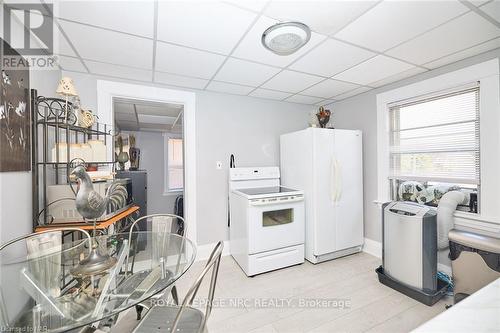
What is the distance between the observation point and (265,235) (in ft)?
8.28

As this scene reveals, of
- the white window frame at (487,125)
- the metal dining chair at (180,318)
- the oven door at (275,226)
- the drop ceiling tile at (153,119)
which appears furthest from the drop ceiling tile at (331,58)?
the drop ceiling tile at (153,119)

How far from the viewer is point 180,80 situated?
2570 mm

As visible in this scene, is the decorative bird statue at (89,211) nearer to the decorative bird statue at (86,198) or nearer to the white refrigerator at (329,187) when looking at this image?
the decorative bird statue at (86,198)

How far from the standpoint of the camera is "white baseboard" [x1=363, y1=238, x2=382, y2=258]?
291cm

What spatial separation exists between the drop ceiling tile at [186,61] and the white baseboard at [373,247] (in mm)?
3054

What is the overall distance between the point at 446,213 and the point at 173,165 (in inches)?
204

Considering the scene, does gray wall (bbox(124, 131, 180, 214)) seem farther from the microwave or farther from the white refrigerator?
the white refrigerator

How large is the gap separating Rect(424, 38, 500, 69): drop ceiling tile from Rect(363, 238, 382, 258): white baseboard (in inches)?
88.3

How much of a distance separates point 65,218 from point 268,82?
248 cm

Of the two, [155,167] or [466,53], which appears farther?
[155,167]

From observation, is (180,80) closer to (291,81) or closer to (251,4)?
(291,81)

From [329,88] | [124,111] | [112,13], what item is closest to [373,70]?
[329,88]

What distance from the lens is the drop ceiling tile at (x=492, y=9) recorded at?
1.40 metres

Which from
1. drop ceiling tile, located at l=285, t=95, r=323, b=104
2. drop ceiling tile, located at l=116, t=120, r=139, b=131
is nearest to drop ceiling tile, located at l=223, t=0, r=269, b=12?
drop ceiling tile, located at l=285, t=95, r=323, b=104
